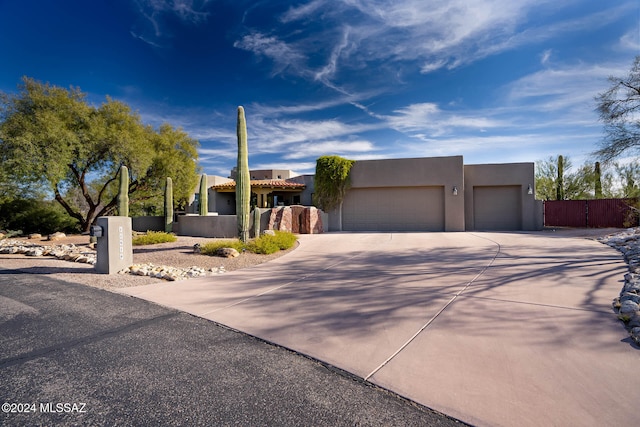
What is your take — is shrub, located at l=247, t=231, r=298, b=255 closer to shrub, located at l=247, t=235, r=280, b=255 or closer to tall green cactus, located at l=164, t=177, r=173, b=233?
shrub, located at l=247, t=235, r=280, b=255

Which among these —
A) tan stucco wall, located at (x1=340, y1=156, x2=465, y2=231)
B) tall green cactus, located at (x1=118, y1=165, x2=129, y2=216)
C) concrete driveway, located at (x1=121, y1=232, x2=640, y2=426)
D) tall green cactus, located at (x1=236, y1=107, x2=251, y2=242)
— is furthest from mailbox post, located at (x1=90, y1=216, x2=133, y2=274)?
tan stucco wall, located at (x1=340, y1=156, x2=465, y2=231)

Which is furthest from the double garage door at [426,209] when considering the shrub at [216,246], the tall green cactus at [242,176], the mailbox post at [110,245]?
the mailbox post at [110,245]

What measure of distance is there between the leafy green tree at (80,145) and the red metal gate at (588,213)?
22.0 m

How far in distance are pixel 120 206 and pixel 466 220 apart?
16.8 meters

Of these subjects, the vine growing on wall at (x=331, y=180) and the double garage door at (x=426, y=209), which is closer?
the double garage door at (x=426, y=209)

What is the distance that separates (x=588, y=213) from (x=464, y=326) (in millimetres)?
18866

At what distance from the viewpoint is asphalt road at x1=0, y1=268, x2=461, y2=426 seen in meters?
1.92

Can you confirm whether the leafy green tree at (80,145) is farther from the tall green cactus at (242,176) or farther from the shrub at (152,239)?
the tall green cactus at (242,176)

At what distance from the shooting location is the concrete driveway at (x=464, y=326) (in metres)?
2.06

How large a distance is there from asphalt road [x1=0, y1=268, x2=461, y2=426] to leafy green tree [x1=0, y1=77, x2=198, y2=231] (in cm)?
1320

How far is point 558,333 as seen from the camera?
2.99 m

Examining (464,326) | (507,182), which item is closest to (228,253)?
(464,326)

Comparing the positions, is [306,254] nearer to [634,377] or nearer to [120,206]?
[634,377]

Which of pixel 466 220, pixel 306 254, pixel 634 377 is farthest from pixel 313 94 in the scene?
pixel 634 377
